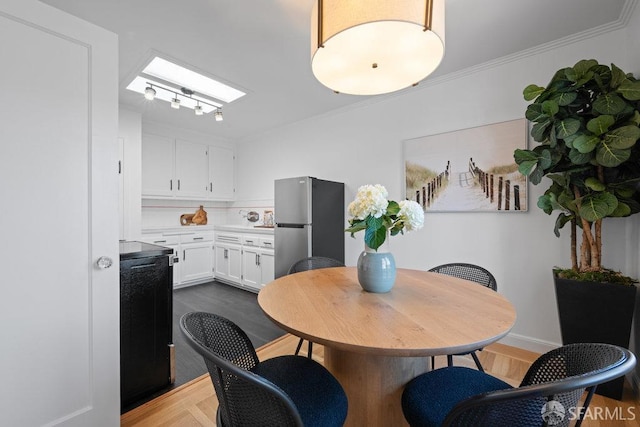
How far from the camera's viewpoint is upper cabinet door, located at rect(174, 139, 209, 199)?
4172 mm

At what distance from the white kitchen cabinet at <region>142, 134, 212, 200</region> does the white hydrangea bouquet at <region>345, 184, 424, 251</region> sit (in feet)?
12.3

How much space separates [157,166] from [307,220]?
2.63 metres

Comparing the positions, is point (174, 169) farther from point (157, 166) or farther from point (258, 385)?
point (258, 385)

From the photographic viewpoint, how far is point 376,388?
1076mm

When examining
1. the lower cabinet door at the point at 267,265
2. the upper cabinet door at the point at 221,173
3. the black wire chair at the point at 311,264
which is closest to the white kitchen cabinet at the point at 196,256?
the upper cabinet door at the point at 221,173

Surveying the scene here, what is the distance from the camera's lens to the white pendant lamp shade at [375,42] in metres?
0.94

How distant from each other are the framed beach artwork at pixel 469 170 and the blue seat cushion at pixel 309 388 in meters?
2.06

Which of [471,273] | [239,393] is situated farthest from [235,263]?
[239,393]

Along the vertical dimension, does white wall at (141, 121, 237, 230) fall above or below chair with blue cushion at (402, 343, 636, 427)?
→ above

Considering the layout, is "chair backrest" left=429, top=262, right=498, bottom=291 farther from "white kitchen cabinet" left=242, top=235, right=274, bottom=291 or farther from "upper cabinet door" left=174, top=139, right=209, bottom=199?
"upper cabinet door" left=174, top=139, right=209, bottom=199

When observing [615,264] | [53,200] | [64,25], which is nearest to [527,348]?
[615,264]

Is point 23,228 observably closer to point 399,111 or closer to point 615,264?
point 399,111

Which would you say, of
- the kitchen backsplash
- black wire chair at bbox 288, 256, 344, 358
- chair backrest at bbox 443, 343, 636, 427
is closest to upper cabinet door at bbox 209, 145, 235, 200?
the kitchen backsplash

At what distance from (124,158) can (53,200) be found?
8.00ft
